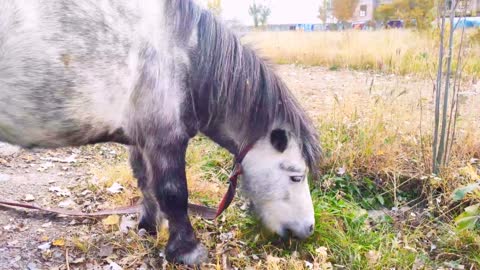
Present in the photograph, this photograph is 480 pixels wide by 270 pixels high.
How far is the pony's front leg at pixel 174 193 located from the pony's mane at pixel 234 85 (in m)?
0.34

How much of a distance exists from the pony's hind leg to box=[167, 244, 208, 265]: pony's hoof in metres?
0.35

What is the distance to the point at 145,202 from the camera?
10.0 ft

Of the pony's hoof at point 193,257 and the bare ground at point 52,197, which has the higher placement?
the bare ground at point 52,197

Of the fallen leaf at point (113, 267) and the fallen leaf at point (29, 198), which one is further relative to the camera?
the fallen leaf at point (29, 198)

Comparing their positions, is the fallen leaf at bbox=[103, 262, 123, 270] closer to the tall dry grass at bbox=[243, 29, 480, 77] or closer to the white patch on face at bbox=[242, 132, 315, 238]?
the white patch on face at bbox=[242, 132, 315, 238]

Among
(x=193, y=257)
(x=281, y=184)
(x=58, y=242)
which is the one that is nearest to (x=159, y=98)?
(x=281, y=184)

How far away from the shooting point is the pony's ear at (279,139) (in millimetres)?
2650

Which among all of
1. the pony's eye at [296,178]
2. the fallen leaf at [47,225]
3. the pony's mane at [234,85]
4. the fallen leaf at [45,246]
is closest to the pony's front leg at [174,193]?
the pony's mane at [234,85]

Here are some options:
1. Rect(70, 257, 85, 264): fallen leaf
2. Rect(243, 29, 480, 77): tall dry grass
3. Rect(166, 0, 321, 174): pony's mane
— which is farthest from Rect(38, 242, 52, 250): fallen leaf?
Rect(243, 29, 480, 77): tall dry grass

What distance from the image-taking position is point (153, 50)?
232 cm

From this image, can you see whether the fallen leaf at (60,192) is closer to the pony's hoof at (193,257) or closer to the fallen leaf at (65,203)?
the fallen leaf at (65,203)

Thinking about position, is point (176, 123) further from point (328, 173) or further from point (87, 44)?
point (328, 173)

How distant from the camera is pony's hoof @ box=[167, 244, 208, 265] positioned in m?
2.68

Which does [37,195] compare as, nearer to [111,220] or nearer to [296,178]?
[111,220]
